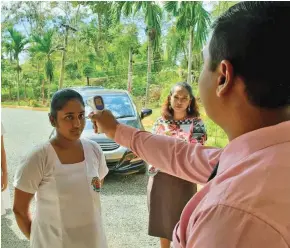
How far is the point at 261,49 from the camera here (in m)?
0.35

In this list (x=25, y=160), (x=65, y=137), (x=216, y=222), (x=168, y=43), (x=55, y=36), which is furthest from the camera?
(x=168, y=43)

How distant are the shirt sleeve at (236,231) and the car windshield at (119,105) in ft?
5.49

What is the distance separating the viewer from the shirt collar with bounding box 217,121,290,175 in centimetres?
35

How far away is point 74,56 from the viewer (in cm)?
176

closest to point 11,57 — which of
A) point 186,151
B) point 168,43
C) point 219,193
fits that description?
point 168,43

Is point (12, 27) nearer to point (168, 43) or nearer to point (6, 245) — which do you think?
point (168, 43)

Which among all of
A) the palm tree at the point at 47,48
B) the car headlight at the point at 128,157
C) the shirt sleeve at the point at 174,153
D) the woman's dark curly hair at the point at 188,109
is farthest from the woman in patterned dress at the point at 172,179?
the shirt sleeve at the point at 174,153

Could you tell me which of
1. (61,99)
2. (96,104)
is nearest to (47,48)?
(61,99)

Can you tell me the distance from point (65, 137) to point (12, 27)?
0.82 meters

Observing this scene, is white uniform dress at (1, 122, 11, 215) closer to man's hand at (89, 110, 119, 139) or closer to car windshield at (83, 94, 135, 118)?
car windshield at (83, 94, 135, 118)

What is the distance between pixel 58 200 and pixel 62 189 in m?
0.04

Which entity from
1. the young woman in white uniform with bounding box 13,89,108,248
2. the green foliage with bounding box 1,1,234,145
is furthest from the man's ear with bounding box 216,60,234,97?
the green foliage with bounding box 1,1,234,145

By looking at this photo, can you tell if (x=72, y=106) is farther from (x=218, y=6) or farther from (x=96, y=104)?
(x=218, y=6)

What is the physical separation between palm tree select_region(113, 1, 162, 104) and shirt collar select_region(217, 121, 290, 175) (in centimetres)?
156
